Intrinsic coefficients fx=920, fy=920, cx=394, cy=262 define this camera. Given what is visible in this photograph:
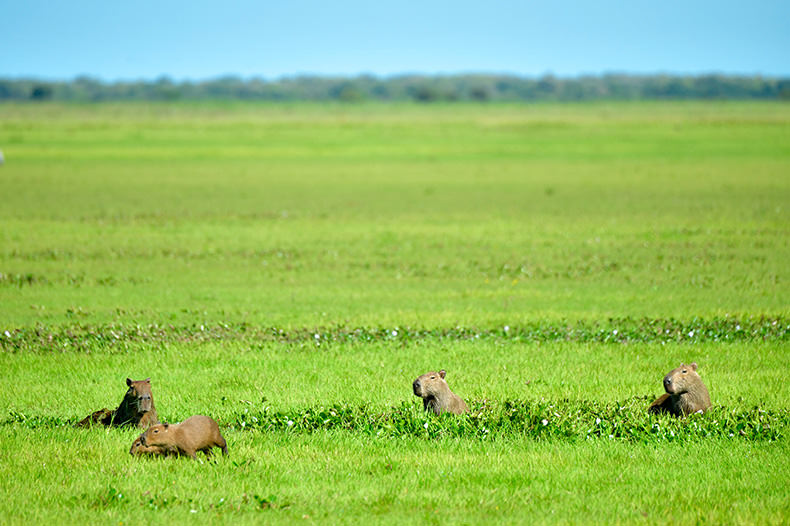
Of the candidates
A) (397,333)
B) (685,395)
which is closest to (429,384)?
(685,395)

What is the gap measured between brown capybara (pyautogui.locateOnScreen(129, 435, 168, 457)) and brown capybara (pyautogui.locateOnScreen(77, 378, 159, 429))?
478mm

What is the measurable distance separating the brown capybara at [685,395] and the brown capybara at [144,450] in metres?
6.08

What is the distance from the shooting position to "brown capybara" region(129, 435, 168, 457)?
10.1 metres

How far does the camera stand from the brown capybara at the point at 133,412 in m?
10.6

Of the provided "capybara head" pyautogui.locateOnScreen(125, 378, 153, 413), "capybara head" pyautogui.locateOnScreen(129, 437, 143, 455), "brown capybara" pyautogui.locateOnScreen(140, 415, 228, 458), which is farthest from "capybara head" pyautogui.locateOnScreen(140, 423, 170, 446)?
"capybara head" pyautogui.locateOnScreen(125, 378, 153, 413)

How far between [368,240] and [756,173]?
3585 centimetres

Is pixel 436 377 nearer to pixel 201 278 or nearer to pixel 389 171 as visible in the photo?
pixel 201 278

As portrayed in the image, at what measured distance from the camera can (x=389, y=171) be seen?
6525 cm

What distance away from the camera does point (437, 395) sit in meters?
11.5

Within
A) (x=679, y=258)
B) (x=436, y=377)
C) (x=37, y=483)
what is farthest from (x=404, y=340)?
(x=679, y=258)

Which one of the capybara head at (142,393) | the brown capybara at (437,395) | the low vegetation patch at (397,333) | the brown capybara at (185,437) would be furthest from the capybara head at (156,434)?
the low vegetation patch at (397,333)

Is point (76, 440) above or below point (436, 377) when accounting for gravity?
below

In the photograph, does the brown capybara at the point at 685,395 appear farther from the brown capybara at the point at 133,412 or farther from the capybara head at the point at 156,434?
the brown capybara at the point at 133,412

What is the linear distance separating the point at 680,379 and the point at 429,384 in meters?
3.12
